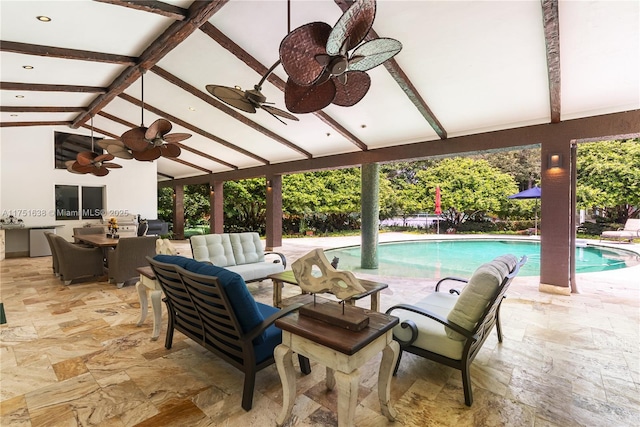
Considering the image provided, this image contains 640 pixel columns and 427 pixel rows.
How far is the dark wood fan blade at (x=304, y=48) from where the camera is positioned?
1822mm

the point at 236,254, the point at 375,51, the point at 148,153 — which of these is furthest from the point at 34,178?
the point at 375,51

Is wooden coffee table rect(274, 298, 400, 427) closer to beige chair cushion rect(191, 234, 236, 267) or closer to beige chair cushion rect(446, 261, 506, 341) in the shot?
beige chair cushion rect(446, 261, 506, 341)

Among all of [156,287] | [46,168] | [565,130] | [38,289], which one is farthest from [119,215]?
[565,130]

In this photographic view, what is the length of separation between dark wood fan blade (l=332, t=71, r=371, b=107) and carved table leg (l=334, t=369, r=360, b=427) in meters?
1.95

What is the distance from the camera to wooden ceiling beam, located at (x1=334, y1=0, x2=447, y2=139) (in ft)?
11.7

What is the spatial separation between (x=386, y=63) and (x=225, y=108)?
11.8 ft

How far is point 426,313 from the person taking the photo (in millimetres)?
2252

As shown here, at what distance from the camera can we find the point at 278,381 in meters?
2.41

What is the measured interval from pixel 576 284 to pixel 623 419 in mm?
3798

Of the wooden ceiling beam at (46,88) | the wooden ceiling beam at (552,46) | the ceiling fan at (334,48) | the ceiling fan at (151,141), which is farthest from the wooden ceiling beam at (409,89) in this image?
the wooden ceiling beam at (46,88)

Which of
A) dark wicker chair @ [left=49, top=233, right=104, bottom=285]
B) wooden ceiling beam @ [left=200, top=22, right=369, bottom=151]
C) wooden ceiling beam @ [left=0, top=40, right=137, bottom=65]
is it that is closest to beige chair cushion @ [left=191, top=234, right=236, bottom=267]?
dark wicker chair @ [left=49, top=233, right=104, bottom=285]

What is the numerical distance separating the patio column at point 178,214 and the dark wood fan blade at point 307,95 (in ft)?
41.9

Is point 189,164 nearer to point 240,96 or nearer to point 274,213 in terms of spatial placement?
point 274,213

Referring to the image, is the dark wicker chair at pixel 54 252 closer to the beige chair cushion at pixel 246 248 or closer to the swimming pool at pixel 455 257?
the beige chair cushion at pixel 246 248
